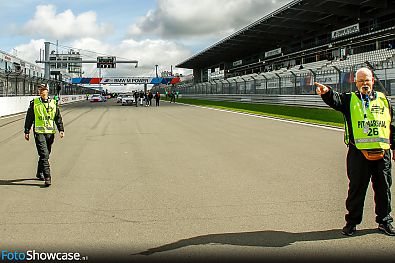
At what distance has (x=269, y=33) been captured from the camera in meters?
48.8

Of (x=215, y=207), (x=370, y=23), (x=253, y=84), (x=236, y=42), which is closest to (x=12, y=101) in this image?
(x=253, y=84)

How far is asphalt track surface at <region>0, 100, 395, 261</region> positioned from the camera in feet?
12.1

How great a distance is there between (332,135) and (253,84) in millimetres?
23033

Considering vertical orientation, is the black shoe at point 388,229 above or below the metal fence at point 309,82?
below

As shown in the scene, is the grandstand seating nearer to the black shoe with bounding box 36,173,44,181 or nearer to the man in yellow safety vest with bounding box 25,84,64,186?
the man in yellow safety vest with bounding box 25,84,64,186

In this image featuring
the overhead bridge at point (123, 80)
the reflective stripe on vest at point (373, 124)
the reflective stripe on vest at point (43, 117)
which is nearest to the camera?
the reflective stripe on vest at point (373, 124)

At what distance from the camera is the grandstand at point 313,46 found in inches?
1000

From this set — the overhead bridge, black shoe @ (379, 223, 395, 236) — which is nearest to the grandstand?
black shoe @ (379, 223, 395, 236)

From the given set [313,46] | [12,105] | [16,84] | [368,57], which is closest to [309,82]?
[368,57]

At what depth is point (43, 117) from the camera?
6.32 meters

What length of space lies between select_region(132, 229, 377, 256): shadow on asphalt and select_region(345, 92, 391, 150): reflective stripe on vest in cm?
91

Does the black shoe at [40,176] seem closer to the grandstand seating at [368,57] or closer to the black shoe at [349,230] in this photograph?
the black shoe at [349,230]

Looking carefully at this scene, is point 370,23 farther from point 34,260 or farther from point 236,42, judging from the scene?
point 34,260

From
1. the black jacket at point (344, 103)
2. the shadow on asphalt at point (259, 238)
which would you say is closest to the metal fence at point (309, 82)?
the black jacket at point (344, 103)
